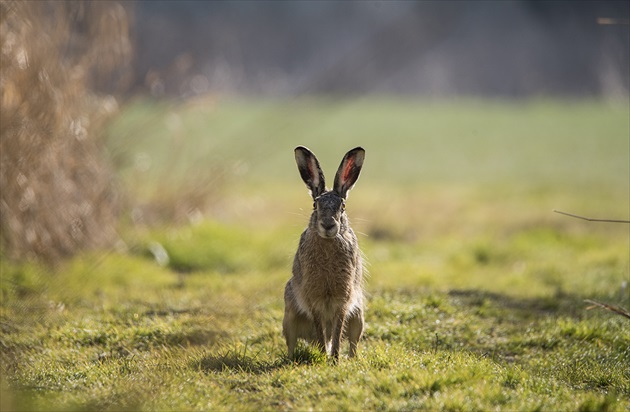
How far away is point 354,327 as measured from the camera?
627 centimetres

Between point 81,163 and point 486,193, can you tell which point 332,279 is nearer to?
point 81,163

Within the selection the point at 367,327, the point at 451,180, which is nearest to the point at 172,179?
the point at 367,327

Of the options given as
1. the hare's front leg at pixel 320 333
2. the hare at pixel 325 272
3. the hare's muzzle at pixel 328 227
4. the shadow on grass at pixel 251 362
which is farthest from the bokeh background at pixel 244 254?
the hare's muzzle at pixel 328 227

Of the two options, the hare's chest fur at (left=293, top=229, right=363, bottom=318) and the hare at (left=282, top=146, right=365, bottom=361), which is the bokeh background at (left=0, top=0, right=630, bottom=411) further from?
the hare's chest fur at (left=293, top=229, right=363, bottom=318)

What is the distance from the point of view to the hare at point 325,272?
6.01m

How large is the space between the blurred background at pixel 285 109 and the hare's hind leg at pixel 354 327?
78 centimetres

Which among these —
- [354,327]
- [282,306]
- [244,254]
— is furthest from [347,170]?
[244,254]

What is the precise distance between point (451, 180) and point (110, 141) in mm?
11349

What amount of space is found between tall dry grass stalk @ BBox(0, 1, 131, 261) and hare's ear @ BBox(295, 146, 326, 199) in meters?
3.54

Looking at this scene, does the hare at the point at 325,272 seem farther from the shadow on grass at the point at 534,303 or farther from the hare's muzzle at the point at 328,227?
the shadow on grass at the point at 534,303

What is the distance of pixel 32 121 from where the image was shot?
8750 mm

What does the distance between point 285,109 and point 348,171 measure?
1860 millimetres

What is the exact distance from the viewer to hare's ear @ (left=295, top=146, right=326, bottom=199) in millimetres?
6078

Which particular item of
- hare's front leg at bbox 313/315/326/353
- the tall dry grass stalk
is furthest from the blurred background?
hare's front leg at bbox 313/315/326/353
